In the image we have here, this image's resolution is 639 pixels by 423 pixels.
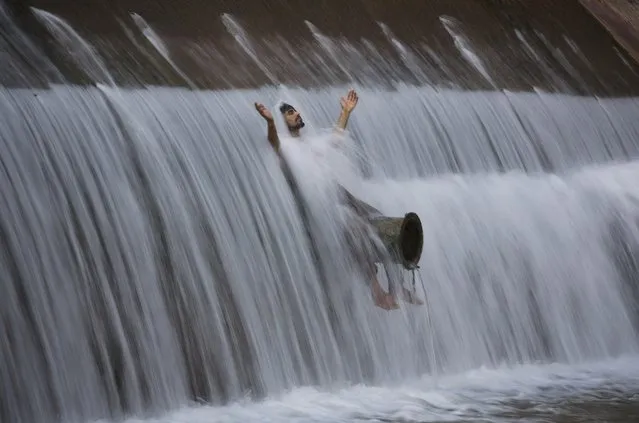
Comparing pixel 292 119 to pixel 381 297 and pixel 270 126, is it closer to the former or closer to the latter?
pixel 270 126

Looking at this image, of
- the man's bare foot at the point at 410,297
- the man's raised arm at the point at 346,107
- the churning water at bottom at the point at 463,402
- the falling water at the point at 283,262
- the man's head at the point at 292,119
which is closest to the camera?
the falling water at the point at 283,262

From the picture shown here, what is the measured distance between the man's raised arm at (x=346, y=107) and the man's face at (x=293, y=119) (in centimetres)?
57

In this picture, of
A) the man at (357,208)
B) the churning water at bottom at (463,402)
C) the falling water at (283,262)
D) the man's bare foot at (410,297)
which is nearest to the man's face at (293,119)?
the man at (357,208)

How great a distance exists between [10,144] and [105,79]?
4.96 ft

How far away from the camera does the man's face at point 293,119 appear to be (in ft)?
35.2

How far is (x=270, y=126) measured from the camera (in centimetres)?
1024

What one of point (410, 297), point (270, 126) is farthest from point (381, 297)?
point (270, 126)

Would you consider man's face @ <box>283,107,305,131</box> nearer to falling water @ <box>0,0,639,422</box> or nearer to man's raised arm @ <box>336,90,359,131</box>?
falling water @ <box>0,0,639,422</box>

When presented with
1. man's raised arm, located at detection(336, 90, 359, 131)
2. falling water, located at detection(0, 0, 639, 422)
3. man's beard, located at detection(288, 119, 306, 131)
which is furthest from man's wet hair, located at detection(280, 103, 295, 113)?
man's raised arm, located at detection(336, 90, 359, 131)

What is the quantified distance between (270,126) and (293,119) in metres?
0.53

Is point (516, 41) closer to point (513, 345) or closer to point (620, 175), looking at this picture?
point (620, 175)

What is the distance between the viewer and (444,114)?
1283cm

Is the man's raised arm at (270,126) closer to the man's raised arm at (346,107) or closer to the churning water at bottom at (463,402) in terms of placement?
the man's raised arm at (346,107)

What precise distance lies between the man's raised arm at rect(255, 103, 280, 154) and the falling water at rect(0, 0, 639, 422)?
7cm
